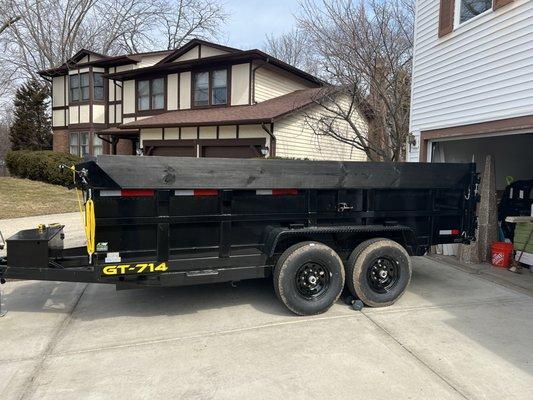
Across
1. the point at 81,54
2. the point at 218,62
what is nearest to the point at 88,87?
the point at 81,54

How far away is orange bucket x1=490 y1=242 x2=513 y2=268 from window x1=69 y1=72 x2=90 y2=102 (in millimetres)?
23162

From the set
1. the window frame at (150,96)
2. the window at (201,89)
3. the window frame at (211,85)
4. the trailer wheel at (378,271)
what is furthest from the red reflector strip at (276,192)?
the window frame at (150,96)

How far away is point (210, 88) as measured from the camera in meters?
19.6

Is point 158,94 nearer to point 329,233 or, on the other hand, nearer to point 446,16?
point 446,16

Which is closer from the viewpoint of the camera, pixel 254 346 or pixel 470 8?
pixel 254 346

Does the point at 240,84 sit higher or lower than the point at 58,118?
higher

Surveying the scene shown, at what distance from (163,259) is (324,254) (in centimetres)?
182

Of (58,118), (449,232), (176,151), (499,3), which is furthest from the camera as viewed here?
(58,118)

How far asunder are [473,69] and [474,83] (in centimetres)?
26

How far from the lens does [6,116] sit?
169ft

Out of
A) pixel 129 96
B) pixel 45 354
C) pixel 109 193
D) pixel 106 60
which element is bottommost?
pixel 45 354

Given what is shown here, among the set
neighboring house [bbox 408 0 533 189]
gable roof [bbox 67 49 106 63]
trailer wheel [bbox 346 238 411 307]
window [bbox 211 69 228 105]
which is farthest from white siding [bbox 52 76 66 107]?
trailer wheel [bbox 346 238 411 307]

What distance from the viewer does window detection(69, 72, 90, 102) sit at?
81.3ft

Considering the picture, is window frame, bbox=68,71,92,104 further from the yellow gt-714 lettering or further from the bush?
the yellow gt-714 lettering
